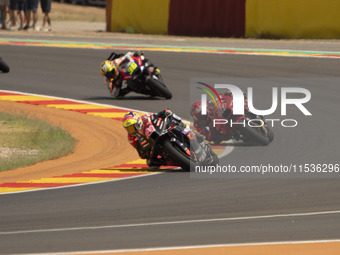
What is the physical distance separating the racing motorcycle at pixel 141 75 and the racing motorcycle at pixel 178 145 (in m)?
6.86

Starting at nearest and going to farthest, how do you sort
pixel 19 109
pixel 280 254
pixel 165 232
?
pixel 280 254 → pixel 165 232 → pixel 19 109

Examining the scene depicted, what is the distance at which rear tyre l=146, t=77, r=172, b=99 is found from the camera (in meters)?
18.6

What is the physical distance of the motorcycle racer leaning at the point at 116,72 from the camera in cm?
1830

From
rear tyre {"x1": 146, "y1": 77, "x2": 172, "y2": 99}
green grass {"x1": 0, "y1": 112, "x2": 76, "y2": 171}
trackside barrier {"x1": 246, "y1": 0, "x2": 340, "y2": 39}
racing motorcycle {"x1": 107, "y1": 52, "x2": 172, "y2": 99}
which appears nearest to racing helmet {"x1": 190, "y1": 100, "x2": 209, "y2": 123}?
green grass {"x1": 0, "y1": 112, "x2": 76, "y2": 171}

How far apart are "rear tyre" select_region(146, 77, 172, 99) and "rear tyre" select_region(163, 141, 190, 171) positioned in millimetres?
7411

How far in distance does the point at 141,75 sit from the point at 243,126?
5.63 m

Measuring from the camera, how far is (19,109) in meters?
18.7

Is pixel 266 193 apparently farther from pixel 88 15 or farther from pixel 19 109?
pixel 88 15

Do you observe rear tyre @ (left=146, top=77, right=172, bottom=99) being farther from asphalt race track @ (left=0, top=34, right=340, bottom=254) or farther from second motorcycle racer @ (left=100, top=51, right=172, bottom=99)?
asphalt race track @ (left=0, top=34, right=340, bottom=254)

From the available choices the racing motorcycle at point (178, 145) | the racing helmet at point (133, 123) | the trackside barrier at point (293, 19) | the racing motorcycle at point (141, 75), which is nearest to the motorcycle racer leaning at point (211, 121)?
the racing motorcycle at point (178, 145)

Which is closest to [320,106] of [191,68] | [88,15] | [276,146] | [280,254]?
[276,146]

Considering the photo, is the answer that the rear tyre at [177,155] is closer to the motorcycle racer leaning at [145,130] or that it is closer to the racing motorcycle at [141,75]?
the motorcycle racer leaning at [145,130]

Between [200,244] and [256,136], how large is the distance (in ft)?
18.5

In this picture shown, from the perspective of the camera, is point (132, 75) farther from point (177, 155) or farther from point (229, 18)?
point (229, 18)
